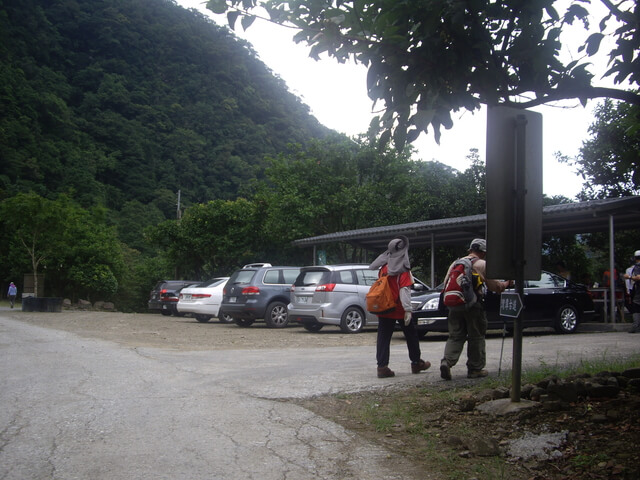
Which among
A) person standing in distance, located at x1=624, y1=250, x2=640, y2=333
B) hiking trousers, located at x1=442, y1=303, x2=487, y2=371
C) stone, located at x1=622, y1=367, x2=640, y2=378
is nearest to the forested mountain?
person standing in distance, located at x1=624, y1=250, x2=640, y2=333

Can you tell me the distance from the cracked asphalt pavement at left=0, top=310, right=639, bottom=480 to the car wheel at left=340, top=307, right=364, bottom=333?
3955mm

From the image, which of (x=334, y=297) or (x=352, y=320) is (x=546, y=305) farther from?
(x=334, y=297)

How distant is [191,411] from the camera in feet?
19.7

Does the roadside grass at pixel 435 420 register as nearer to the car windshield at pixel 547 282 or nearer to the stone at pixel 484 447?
the stone at pixel 484 447

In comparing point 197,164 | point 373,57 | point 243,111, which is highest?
point 243,111

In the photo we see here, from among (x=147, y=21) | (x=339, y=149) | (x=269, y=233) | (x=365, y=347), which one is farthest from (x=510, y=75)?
(x=147, y=21)

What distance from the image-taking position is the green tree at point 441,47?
15.6 ft

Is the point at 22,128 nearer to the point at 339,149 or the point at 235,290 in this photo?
the point at 339,149

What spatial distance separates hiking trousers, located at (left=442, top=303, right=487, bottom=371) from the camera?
24.6ft

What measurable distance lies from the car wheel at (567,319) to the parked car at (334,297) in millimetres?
3403

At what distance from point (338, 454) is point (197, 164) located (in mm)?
59325

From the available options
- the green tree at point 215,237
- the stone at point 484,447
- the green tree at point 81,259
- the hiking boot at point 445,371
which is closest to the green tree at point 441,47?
the stone at point 484,447

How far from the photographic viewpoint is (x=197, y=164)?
6206 centimetres

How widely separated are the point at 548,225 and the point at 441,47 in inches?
597
